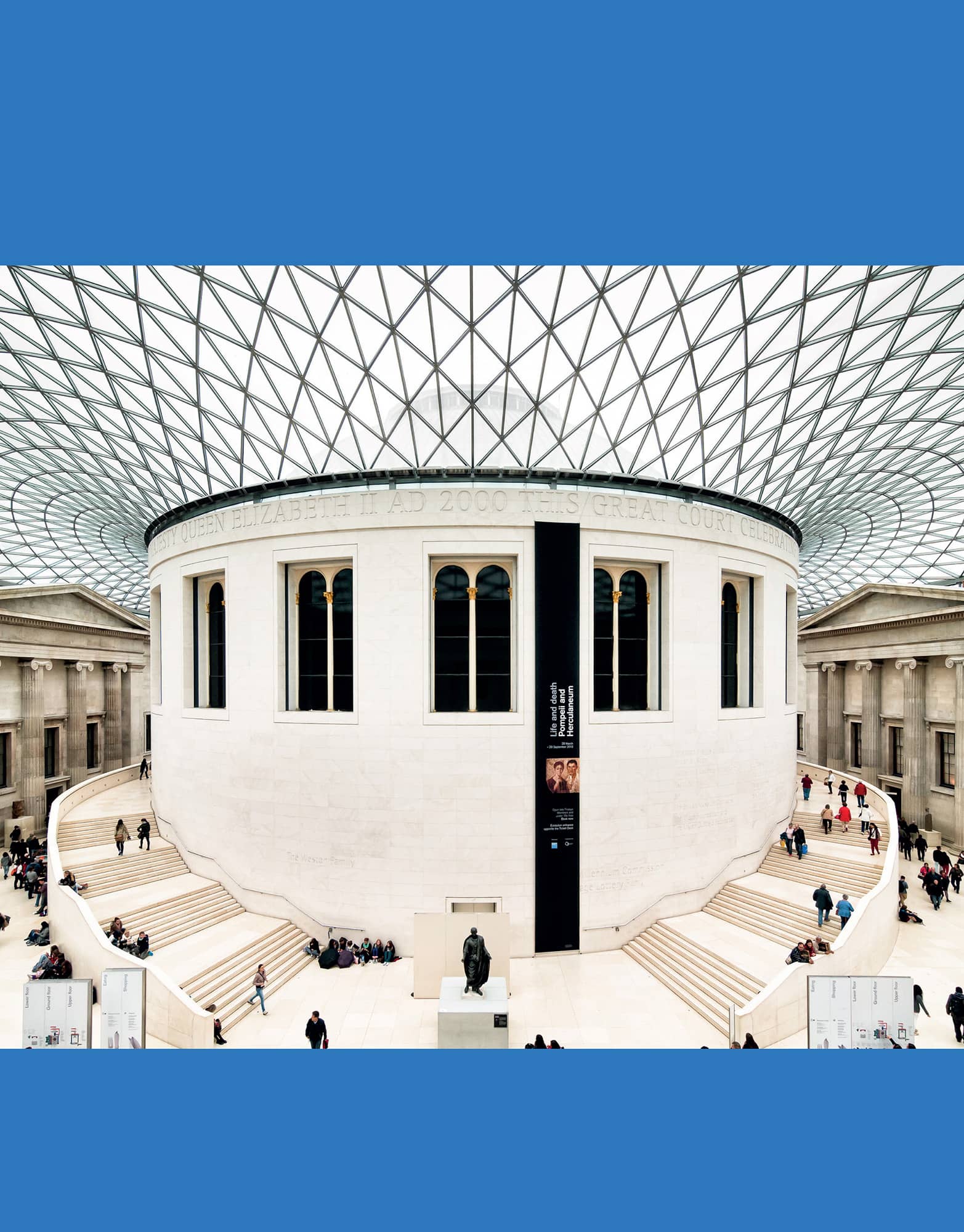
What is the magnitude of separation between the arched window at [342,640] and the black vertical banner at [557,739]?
7.07 m

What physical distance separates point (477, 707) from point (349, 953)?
9238mm

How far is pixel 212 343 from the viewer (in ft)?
73.2

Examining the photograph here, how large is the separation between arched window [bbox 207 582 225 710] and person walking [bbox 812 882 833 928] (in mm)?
23700

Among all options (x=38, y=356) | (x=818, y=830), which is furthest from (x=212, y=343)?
(x=818, y=830)

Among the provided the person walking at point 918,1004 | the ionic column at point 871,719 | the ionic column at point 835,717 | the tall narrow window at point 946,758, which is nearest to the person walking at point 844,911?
the person walking at point 918,1004

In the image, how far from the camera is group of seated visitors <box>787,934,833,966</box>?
1775 cm

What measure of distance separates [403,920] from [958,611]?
33931mm

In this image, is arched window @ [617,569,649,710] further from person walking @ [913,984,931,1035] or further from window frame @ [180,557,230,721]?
window frame @ [180,557,230,721]

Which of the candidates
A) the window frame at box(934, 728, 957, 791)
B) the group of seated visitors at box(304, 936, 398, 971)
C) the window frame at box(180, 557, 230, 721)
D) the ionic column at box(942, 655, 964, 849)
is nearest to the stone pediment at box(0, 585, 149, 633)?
the window frame at box(180, 557, 230, 721)

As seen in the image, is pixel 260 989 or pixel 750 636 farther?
pixel 750 636

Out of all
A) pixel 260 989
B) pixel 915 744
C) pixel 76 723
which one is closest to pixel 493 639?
pixel 260 989

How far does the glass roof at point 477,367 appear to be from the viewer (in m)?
20.3

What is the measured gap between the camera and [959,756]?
3388 cm

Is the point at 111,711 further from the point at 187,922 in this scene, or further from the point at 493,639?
the point at 493,639
